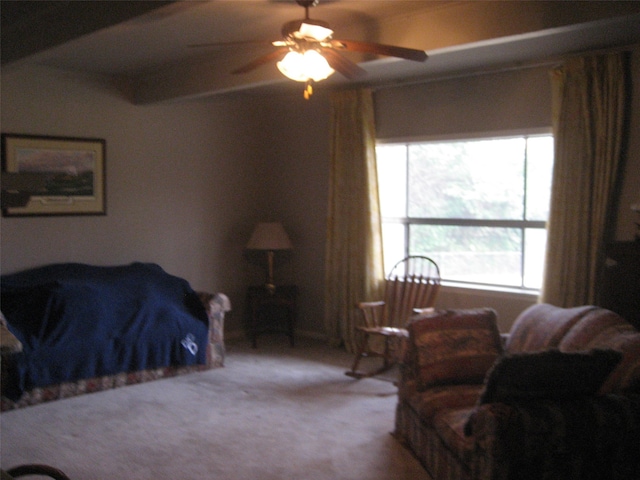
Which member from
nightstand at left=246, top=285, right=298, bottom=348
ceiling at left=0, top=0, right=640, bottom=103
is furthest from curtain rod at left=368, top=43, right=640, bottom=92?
nightstand at left=246, top=285, right=298, bottom=348

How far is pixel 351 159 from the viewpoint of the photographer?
19.6 ft

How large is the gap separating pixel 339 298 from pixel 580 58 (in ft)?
9.67

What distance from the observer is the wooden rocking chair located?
5148 mm

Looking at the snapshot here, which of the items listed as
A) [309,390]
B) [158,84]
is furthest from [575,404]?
[158,84]

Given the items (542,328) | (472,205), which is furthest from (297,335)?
(542,328)

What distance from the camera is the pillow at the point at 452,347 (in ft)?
11.3

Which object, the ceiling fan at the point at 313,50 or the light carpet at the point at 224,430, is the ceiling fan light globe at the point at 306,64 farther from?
the light carpet at the point at 224,430

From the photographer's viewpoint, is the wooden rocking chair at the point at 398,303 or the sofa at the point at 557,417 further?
the wooden rocking chair at the point at 398,303

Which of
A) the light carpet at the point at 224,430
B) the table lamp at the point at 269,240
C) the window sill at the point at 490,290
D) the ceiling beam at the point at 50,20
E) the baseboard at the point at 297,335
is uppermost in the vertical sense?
the ceiling beam at the point at 50,20

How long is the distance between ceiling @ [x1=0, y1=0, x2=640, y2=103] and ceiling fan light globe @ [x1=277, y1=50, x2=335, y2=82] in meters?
0.18

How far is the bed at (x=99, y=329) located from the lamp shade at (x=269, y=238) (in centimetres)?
87

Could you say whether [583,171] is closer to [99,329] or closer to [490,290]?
[490,290]

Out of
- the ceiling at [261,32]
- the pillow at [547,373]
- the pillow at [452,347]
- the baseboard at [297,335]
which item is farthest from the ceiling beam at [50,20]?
the baseboard at [297,335]

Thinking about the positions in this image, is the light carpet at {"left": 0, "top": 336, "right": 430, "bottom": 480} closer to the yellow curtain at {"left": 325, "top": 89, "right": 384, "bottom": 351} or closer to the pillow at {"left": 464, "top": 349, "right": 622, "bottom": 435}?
the yellow curtain at {"left": 325, "top": 89, "right": 384, "bottom": 351}
